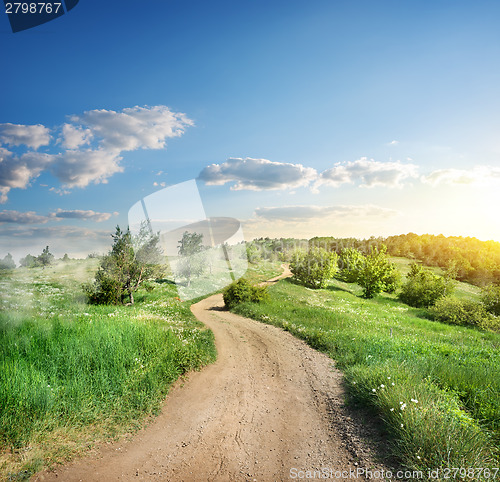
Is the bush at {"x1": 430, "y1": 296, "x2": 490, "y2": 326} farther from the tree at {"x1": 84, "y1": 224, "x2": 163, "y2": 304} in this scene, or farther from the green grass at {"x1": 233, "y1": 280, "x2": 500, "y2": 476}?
the tree at {"x1": 84, "y1": 224, "x2": 163, "y2": 304}

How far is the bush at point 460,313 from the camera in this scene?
81.6 ft

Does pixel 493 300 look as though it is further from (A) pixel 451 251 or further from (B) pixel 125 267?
(A) pixel 451 251

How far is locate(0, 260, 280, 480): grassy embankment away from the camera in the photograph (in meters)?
5.61

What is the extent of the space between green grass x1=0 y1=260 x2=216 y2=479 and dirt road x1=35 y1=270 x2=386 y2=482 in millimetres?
521

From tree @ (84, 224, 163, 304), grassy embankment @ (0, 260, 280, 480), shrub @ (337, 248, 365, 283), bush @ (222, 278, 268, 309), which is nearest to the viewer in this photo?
grassy embankment @ (0, 260, 280, 480)

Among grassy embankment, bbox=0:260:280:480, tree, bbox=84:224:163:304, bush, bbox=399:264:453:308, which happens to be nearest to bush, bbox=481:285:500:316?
bush, bbox=399:264:453:308

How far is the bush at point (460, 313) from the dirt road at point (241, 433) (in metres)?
22.2

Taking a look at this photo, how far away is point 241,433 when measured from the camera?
6512 mm

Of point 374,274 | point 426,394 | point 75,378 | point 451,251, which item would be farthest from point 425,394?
point 451,251

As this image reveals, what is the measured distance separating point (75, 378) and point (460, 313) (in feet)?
99.9

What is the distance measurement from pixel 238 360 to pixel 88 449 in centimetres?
618

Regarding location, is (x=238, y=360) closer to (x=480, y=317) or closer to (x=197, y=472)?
(x=197, y=472)

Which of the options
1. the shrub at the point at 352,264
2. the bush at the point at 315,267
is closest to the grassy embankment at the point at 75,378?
the bush at the point at 315,267

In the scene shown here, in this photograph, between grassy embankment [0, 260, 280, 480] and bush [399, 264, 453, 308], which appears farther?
bush [399, 264, 453, 308]
